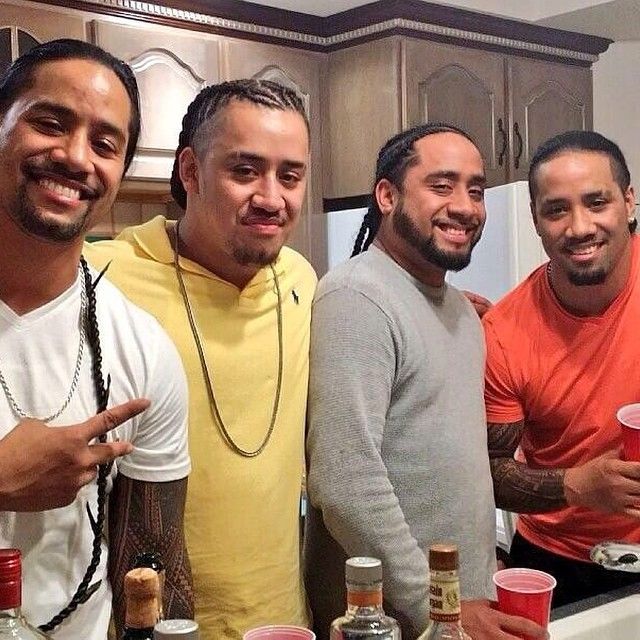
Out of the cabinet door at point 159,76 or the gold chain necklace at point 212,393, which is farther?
the cabinet door at point 159,76

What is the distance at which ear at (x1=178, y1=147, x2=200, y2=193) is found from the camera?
1.37m

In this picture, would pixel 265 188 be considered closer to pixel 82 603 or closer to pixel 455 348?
pixel 455 348

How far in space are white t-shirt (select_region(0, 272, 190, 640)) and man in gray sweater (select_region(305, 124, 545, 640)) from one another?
0.24 metres

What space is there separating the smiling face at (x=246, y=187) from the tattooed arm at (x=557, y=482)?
2.05 feet

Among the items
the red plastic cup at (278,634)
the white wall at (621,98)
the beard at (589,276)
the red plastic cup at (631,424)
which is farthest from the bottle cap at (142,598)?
the white wall at (621,98)

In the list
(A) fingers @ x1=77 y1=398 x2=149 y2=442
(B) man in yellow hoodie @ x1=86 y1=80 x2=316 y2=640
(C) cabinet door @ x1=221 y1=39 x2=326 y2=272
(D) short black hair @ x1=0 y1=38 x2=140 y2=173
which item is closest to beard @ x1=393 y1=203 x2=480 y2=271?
(B) man in yellow hoodie @ x1=86 y1=80 x2=316 y2=640

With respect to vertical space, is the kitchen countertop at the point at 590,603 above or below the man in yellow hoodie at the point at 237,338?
below

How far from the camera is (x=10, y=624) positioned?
75cm

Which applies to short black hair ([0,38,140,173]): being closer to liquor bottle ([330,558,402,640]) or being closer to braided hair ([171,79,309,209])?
braided hair ([171,79,309,209])

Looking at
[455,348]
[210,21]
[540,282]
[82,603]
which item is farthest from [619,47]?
[82,603]

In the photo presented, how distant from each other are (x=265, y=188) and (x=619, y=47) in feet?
10.4

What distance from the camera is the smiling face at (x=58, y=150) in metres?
1.07

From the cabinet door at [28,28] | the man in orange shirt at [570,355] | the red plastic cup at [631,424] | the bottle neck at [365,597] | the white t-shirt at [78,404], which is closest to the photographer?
the bottle neck at [365,597]

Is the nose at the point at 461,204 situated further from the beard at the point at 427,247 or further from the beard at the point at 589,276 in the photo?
the beard at the point at 589,276
